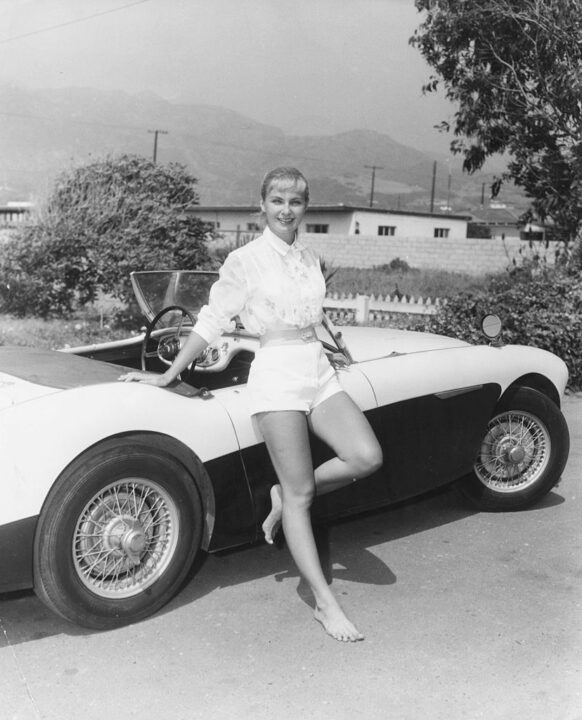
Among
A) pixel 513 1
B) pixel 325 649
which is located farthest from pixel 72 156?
pixel 325 649

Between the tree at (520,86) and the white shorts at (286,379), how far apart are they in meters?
9.87

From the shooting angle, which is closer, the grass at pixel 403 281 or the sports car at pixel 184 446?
the sports car at pixel 184 446

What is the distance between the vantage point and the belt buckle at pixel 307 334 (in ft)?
10.4

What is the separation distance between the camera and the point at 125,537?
3029 mm

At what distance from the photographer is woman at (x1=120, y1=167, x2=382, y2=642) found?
3072 millimetres

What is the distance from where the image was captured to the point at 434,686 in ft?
8.90

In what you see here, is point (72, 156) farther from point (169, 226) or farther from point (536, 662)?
point (536, 662)

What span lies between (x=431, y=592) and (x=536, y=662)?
649 mm

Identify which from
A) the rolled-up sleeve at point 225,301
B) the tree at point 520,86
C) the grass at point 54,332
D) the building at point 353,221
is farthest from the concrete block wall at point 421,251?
the rolled-up sleeve at point 225,301

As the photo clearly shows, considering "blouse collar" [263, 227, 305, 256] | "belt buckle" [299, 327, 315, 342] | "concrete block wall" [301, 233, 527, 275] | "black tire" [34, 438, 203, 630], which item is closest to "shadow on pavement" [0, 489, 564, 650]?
"black tire" [34, 438, 203, 630]

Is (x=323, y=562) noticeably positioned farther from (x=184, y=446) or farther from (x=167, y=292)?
(x=167, y=292)

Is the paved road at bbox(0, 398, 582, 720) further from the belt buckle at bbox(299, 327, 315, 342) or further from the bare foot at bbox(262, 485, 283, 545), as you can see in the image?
the belt buckle at bbox(299, 327, 315, 342)

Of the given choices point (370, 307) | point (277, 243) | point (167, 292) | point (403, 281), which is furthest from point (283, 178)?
point (403, 281)

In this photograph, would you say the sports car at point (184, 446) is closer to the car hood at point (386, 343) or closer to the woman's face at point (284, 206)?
the car hood at point (386, 343)
